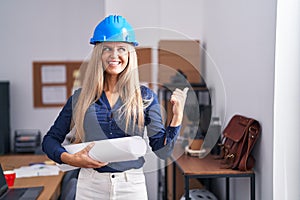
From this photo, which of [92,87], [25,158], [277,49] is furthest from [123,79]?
[25,158]

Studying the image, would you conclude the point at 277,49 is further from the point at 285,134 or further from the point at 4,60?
the point at 4,60

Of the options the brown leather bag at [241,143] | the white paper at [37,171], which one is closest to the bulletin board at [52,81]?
the white paper at [37,171]

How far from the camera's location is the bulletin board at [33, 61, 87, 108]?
4.19 m

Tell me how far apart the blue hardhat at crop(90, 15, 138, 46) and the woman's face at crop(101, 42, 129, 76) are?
0.02 m

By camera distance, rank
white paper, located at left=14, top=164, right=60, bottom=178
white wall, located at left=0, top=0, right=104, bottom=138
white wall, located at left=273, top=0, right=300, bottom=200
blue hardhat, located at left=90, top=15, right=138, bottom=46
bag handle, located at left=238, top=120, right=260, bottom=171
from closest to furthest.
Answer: blue hardhat, located at left=90, top=15, right=138, bottom=46 → white wall, located at left=273, top=0, right=300, bottom=200 → bag handle, located at left=238, top=120, right=260, bottom=171 → white paper, located at left=14, top=164, right=60, bottom=178 → white wall, located at left=0, top=0, right=104, bottom=138

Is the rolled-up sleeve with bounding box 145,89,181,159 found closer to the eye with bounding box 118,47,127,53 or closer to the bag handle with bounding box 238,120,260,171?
the eye with bounding box 118,47,127,53

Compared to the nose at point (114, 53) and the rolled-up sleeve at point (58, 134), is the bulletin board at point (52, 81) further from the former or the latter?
the nose at point (114, 53)

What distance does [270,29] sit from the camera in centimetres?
173

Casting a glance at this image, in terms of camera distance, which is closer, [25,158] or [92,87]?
[92,87]

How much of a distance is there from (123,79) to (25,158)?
2415 mm

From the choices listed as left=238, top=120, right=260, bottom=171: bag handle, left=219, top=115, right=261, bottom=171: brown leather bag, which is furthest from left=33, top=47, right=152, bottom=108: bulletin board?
left=238, top=120, right=260, bottom=171: bag handle

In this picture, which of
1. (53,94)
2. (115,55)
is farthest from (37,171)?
(53,94)

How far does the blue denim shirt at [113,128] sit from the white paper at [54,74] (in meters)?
2.91

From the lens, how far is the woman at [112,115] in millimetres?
1315
